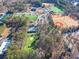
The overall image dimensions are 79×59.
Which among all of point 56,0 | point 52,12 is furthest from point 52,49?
point 56,0

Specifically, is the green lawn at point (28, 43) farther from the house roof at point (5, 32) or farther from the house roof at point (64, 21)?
the house roof at point (64, 21)

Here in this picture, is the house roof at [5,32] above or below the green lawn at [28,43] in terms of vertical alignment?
below

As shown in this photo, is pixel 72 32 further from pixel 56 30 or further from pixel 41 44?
pixel 41 44

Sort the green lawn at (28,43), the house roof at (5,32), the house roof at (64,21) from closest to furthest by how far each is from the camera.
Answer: the green lawn at (28,43)
the house roof at (5,32)
the house roof at (64,21)

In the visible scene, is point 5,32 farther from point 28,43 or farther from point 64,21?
point 64,21

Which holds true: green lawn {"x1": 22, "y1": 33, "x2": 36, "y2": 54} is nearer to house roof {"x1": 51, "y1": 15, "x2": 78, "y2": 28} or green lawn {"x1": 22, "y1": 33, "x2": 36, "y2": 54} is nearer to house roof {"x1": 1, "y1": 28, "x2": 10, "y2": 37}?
house roof {"x1": 1, "y1": 28, "x2": 10, "y2": 37}

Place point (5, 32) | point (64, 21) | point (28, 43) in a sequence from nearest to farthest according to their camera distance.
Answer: point (28, 43)
point (5, 32)
point (64, 21)

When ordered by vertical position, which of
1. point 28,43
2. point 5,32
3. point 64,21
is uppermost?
point 28,43

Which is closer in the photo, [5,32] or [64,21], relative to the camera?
[5,32]

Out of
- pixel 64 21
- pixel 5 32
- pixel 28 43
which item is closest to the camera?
pixel 28 43

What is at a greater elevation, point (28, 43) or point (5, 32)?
point (28, 43)

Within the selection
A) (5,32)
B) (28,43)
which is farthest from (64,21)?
(28,43)

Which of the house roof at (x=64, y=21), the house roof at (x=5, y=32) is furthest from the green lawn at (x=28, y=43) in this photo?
the house roof at (x=64, y=21)

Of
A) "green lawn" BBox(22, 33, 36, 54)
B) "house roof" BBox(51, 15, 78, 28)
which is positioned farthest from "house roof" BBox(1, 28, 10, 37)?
"house roof" BBox(51, 15, 78, 28)
